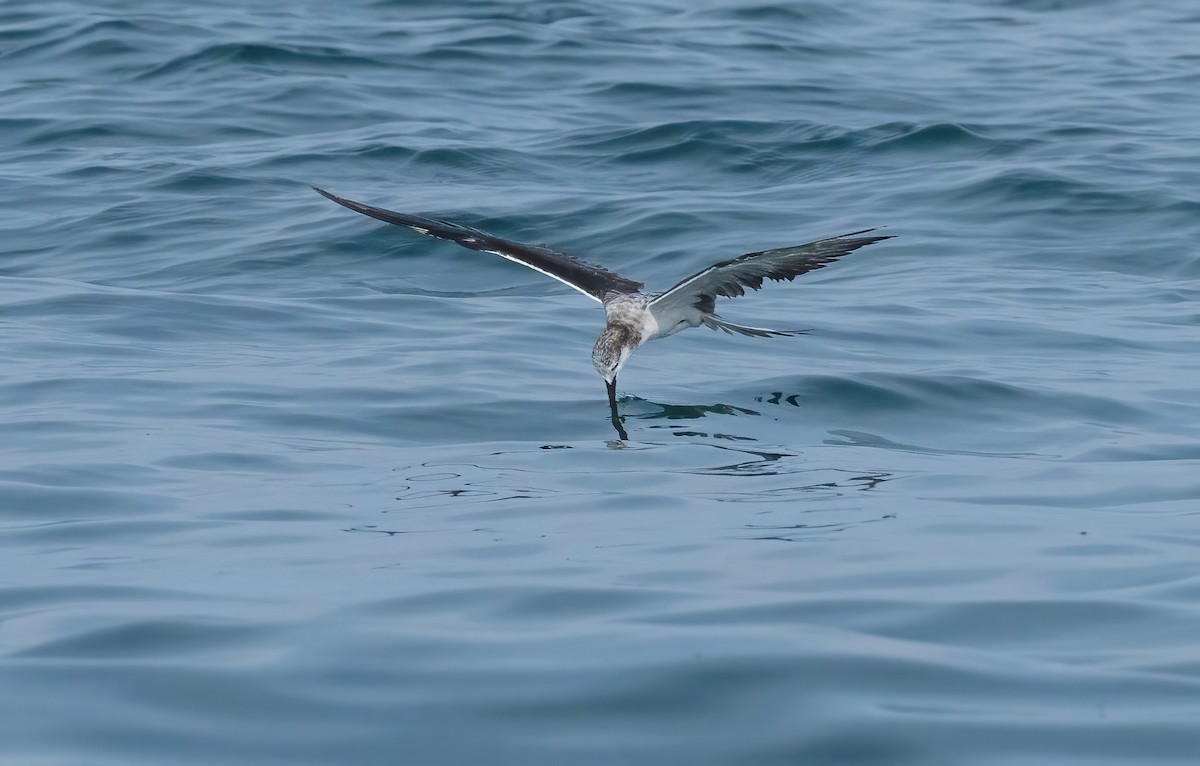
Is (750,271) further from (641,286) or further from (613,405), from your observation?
(641,286)

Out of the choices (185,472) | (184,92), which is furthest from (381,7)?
(185,472)

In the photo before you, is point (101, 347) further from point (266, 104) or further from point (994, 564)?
point (266, 104)

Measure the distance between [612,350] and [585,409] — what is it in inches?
17.3

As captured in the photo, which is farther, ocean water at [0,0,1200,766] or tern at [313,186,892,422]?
tern at [313,186,892,422]

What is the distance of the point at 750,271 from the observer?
909 centimetres

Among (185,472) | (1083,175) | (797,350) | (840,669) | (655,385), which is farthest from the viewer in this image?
(1083,175)

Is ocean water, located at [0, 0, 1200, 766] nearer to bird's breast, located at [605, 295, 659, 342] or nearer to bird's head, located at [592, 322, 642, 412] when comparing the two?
bird's head, located at [592, 322, 642, 412]

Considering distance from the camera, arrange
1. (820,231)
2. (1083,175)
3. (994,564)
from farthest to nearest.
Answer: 1. (1083,175)
2. (820,231)
3. (994,564)

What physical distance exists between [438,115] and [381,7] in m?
7.20

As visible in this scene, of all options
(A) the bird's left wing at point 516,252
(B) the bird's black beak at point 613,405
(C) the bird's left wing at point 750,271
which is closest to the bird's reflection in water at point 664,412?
(B) the bird's black beak at point 613,405

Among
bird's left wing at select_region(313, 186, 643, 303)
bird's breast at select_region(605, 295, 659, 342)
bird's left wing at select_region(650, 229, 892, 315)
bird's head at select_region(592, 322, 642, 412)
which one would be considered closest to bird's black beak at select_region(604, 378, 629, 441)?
bird's head at select_region(592, 322, 642, 412)

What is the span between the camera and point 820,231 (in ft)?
48.2

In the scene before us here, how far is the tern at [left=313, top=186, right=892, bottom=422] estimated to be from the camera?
344 inches

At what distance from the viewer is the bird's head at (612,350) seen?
31.2 ft
